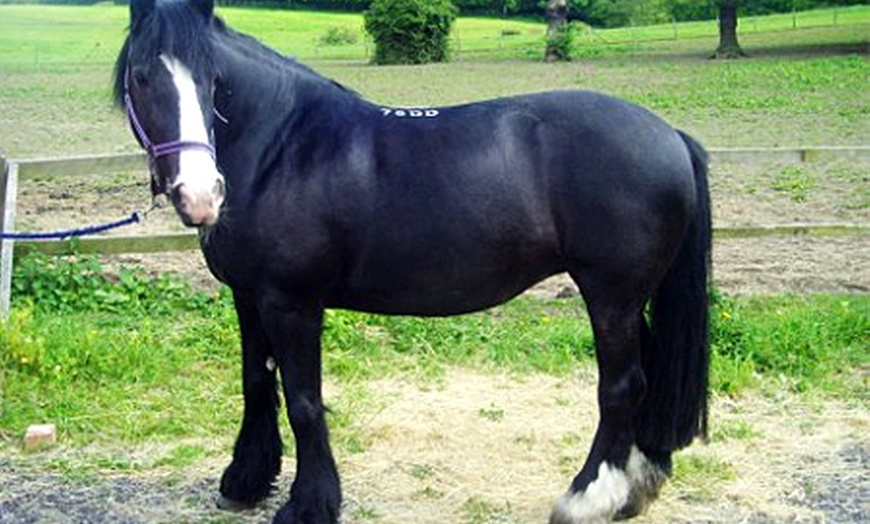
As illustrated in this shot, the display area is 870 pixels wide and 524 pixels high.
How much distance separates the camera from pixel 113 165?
724cm

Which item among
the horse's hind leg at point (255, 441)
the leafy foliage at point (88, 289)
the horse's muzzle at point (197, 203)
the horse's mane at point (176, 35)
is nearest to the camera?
the horse's muzzle at point (197, 203)

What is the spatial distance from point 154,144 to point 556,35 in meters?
26.1

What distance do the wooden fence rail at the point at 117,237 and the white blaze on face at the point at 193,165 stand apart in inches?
116

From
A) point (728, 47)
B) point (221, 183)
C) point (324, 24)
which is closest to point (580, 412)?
point (221, 183)

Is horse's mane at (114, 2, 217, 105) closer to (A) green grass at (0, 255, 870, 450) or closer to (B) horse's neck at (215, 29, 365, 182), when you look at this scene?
(B) horse's neck at (215, 29, 365, 182)

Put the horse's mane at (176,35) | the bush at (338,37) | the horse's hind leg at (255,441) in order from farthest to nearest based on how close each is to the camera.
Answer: the bush at (338,37), the horse's hind leg at (255,441), the horse's mane at (176,35)

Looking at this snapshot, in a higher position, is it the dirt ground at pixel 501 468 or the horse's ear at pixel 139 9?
the horse's ear at pixel 139 9

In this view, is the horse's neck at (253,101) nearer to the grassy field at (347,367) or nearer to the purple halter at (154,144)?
the purple halter at (154,144)

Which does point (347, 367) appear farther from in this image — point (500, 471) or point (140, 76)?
point (140, 76)

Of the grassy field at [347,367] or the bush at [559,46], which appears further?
the bush at [559,46]

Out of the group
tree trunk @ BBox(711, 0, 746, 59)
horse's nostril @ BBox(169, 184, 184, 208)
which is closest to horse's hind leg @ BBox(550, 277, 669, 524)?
horse's nostril @ BBox(169, 184, 184, 208)

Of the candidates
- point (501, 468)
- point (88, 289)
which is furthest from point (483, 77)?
point (501, 468)

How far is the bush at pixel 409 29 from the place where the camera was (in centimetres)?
2752

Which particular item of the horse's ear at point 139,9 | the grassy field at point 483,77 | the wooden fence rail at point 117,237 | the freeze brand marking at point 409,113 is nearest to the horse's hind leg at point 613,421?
the freeze brand marking at point 409,113
